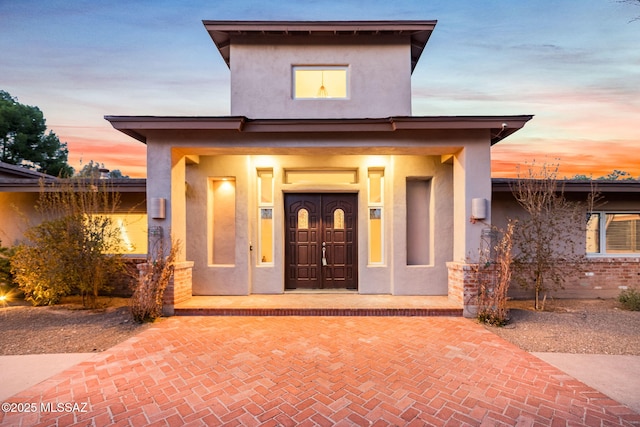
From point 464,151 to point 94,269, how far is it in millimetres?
8593

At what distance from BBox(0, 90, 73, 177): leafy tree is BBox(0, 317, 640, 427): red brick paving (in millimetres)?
18972

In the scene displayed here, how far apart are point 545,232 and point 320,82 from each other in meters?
6.61

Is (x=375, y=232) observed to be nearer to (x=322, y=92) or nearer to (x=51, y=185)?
(x=322, y=92)

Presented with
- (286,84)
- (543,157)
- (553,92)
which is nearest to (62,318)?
(286,84)

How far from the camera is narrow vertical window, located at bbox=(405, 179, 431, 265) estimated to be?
24.5ft

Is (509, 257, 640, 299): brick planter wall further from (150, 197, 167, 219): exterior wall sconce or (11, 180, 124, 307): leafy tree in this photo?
(11, 180, 124, 307): leafy tree

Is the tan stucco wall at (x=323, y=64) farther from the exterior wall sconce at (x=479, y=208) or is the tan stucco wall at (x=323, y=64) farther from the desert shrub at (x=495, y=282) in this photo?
the desert shrub at (x=495, y=282)

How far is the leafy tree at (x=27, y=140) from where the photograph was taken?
17.5m

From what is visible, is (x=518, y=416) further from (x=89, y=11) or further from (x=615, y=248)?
(x=89, y=11)

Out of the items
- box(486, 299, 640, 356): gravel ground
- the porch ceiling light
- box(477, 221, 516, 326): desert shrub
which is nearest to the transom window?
box(486, 299, 640, 356): gravel ground

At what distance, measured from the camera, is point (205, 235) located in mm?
7145

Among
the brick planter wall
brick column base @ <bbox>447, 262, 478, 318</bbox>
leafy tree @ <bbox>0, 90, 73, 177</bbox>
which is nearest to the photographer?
brick column base @ <bbox>447, 262, 478, 318</bbox>

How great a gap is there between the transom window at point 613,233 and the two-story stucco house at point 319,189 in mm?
4431

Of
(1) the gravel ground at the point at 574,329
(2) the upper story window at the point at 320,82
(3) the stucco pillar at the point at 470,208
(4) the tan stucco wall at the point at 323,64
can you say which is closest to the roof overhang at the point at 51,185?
(4) the tan stucco wall at the point at 323,64
